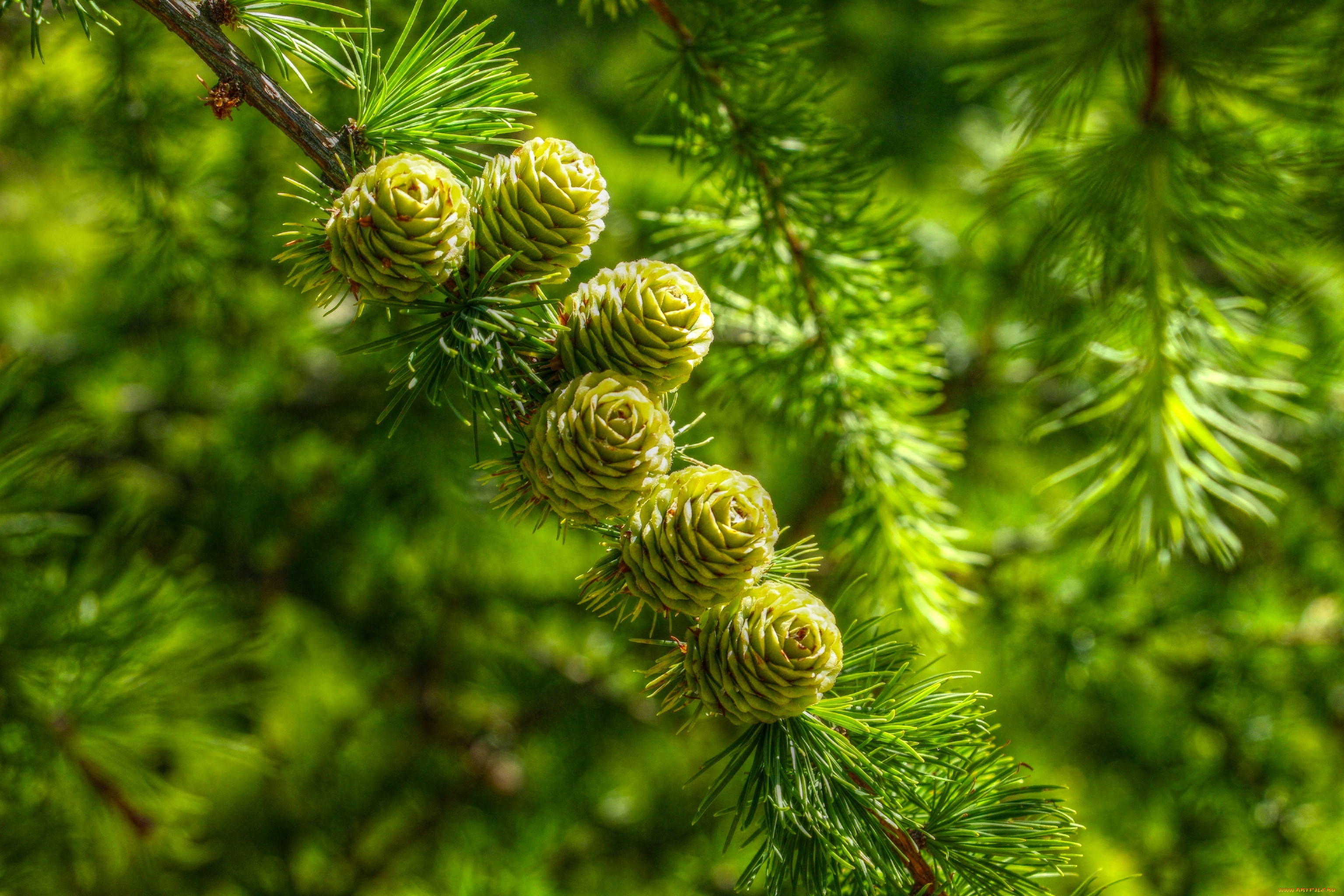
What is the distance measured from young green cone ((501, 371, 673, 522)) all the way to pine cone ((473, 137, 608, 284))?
62 mm

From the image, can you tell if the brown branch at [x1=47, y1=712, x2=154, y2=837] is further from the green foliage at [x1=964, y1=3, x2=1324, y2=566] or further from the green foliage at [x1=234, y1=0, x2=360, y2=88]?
the green foliage at [x1=964, y1=3, x2=1324, y2=566]

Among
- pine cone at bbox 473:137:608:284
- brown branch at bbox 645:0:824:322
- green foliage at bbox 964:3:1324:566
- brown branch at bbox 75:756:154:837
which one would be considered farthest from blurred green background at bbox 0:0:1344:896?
pine cone at bbox 473:137:608:284

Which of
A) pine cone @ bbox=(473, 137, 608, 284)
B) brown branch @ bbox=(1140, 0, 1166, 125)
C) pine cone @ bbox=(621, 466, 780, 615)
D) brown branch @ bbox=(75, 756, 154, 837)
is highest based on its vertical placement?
brown branch @ bbox=(1140, 0, 1166, 125)

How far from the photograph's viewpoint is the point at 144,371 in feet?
4.14

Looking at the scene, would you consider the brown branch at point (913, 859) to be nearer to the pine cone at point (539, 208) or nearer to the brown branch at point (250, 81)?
the pine cone at point (539, 208)

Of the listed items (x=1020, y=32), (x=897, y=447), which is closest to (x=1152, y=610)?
(x=897, y=447)

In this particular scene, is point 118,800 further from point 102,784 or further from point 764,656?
point 764,656

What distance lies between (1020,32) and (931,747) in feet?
2.04

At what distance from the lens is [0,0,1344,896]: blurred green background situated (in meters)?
0.84

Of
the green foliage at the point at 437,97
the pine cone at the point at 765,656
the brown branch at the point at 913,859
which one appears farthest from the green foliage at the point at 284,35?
the brown branch at the point at 913,859

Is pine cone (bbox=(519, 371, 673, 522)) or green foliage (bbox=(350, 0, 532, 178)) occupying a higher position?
green foliage (bbox=(350, 0, 532, 178))

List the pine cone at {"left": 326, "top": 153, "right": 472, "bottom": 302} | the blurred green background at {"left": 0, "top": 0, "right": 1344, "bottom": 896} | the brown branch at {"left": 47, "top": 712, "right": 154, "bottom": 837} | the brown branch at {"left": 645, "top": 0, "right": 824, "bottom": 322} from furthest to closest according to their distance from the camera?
the blurred green background at {"left": 0, "top": 0, "right": 1344, "bottom": 896} → the brown branch at {"left": 47, "top": 712, "right": 154, "bottom": 837} → the brown branch at {"left": 645, "top": 0, "right": 824, "bottom": 322} → the pine cone at {"left": 326, "top": 153, "right": 472, "bottom": 302}

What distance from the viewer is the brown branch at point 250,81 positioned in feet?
1.26

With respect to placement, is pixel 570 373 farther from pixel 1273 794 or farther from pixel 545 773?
pixel 1273 794
